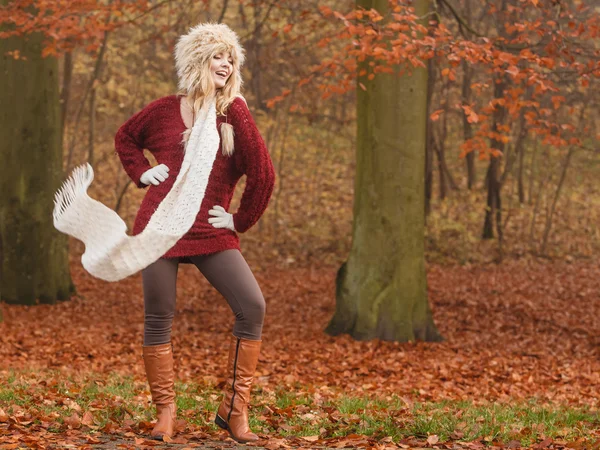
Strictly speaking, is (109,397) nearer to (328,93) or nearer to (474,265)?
(328,93)

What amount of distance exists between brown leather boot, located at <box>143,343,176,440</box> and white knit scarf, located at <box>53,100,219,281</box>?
50 cm

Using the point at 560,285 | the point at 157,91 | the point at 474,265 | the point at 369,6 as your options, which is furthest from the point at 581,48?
the point at 157,91

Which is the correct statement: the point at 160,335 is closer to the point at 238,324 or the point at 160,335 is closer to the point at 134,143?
the point at 238,324

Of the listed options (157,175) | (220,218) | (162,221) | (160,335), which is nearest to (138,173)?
(157,175)

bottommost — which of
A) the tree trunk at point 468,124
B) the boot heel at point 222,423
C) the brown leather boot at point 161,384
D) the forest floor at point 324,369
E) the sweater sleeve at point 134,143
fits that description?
the forest floor at point 324,369

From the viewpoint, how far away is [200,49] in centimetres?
438

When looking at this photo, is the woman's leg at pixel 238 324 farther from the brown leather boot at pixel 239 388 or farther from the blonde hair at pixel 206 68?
the blonde hair at pixel 206 68

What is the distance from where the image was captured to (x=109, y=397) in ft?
18.9

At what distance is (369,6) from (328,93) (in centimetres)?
125

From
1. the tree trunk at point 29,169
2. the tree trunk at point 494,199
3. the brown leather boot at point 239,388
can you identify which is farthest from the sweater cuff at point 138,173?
the tree trunk at point 494,199

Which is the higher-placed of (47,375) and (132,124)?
(132,124)

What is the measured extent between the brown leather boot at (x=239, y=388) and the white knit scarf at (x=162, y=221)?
2.31 feet

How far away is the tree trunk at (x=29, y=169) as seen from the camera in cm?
1175

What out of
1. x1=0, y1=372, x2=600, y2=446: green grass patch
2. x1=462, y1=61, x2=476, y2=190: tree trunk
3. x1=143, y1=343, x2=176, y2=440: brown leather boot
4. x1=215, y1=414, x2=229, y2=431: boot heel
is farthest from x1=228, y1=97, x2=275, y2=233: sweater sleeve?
x1=462, y1=61, x2=476, y2=190: tree trunk
